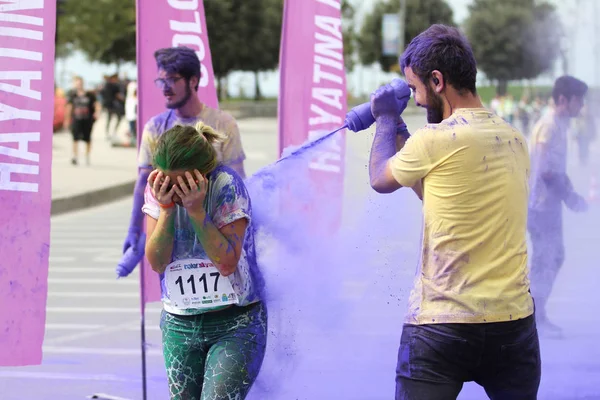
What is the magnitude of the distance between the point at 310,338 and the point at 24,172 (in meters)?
1.58

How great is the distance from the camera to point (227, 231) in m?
3.42

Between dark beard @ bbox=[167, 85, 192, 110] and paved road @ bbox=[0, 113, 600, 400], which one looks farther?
dark beard @ bbox=[167, 85, 192, 110]

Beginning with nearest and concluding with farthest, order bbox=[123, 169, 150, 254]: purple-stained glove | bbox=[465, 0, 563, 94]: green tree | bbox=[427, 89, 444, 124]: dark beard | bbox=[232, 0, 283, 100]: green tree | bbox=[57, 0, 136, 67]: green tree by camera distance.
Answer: bbox=[427, 89, 444, 124]: dark beard
bbox=[123, 169, 150, 254]: purple-stained glove
bbox=[57, 0, 136, 67]: green tree
bbox=[232, 0, 283, 100]: green tree
bbox=[465, 0, 563, 94]: green tree

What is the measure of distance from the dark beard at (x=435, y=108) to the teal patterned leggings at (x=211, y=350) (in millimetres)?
932

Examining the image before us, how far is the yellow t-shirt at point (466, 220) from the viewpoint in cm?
300

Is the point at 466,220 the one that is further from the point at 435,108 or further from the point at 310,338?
the point at 310,338

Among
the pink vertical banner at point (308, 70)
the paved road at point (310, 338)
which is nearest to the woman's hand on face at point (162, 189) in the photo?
the paved road at point (310, 338)

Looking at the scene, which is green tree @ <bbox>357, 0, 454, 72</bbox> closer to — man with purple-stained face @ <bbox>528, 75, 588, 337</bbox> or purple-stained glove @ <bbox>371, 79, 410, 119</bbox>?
man with purple-stained face @ <bbox>528, 75, 588, 337</bbox>

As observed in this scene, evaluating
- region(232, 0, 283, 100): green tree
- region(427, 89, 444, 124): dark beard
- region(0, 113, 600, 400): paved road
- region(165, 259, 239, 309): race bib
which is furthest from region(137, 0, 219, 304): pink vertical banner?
region(232, 0, 283, 100): green tree

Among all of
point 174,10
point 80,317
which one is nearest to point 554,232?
point 174,10

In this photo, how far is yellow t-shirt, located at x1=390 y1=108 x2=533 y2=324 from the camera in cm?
300

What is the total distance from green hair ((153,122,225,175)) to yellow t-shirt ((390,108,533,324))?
2.12ft

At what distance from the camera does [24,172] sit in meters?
4.77

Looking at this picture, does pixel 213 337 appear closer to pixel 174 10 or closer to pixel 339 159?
pixel 339 159
